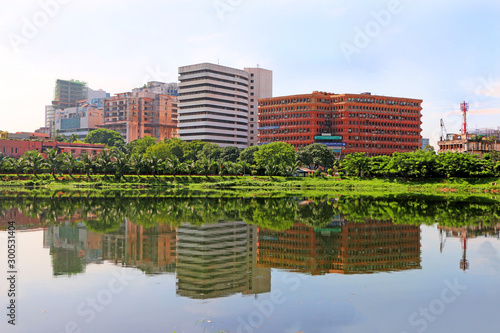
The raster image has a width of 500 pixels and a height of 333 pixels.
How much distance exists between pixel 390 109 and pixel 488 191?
102033mm

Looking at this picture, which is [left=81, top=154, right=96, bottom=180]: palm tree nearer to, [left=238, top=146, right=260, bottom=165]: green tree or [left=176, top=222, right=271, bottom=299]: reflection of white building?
[left=238, top=146, right=260, bottom=165]: green tree

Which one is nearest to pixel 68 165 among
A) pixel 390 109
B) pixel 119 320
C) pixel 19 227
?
pixel 19 227

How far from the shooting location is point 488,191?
97.3 metres

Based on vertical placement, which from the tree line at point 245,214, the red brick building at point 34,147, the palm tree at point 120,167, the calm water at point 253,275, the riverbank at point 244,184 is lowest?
the calm water at point 253,275

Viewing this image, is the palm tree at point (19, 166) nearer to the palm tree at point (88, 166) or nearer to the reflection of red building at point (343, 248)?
the palm tree at point (88, 166)

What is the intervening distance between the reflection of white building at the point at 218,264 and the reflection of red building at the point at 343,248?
1.27 meters

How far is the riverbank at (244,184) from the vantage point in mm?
99550

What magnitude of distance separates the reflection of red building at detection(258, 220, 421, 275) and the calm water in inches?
3.6

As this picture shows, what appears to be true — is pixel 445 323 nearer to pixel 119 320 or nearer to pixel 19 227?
pixel 119 320

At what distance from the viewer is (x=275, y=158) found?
12825cm

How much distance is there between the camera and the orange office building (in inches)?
7254

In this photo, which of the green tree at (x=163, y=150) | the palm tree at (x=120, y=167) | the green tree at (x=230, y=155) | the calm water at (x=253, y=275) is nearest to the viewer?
the calm water at (x=253, y=275)

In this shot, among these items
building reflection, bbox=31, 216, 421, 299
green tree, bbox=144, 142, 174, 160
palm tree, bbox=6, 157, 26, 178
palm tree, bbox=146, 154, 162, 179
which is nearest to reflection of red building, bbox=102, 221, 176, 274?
building reflection, bbox=31, 216, 421, 299

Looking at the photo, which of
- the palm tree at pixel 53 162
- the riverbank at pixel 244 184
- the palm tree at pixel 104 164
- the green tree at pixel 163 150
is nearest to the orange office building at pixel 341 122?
the green tree at pixel 163 150
